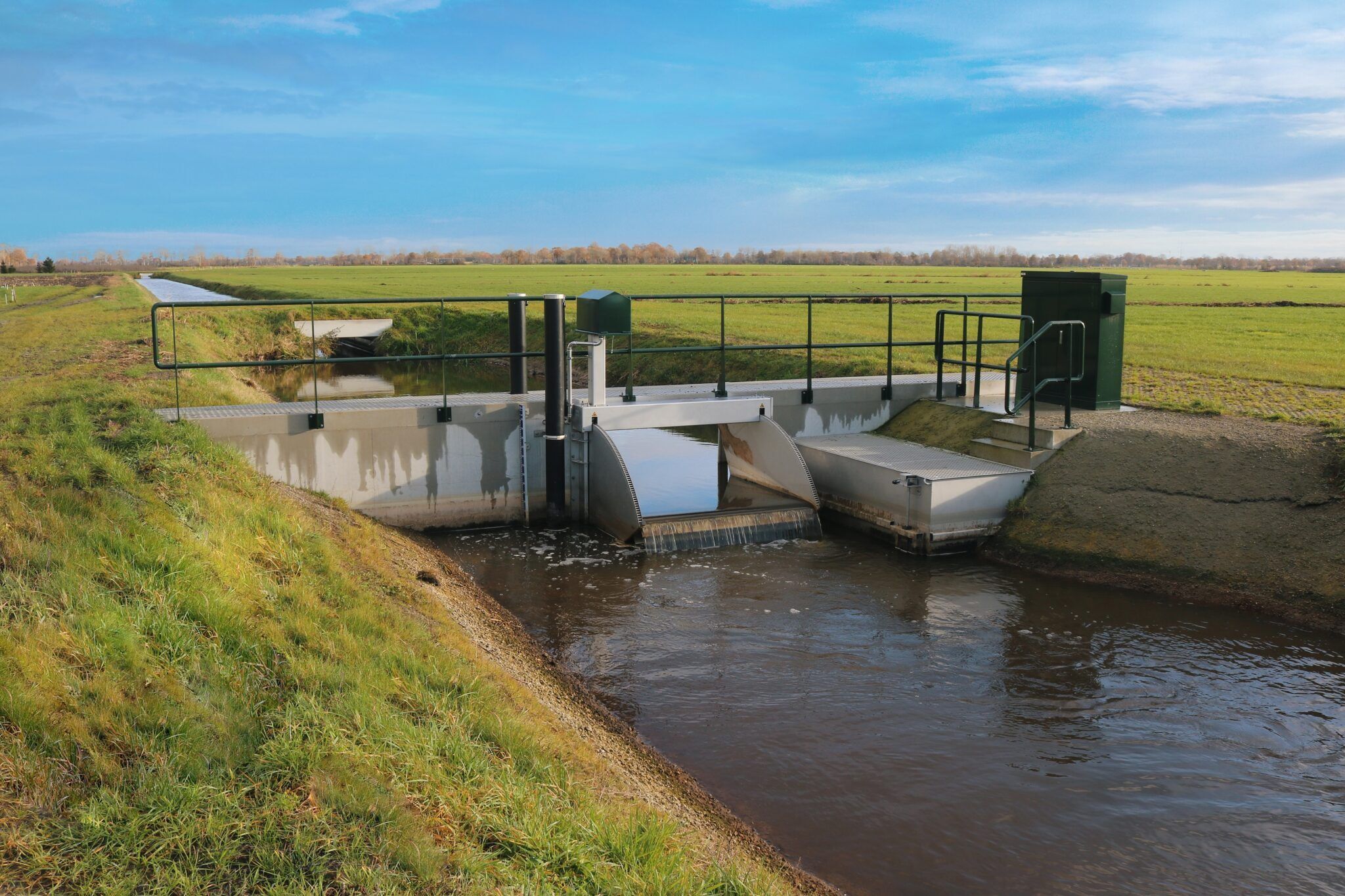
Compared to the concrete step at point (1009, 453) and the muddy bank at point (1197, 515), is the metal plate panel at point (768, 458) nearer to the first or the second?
the concrete step at point (1009, 453)

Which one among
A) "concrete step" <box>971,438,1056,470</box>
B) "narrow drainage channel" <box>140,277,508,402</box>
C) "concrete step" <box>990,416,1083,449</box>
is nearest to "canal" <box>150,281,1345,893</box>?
"concrete step" <box>971,438,1056,470</box>

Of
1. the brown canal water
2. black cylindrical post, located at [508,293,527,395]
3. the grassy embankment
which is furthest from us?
black cylindrical post, located at [508,293,527,395]

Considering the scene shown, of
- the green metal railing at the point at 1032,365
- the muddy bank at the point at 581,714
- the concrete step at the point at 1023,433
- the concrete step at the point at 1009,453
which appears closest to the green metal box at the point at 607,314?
the muddy bank at the point at 581,714

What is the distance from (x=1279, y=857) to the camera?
588 cm

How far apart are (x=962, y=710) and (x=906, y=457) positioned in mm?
6258

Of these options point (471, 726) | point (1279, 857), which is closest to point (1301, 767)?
point (1279, 857)

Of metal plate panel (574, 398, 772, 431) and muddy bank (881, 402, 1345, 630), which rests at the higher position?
metal plate panel (574, 398, 772, 431)

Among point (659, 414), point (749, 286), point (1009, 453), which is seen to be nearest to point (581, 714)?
point (659, 414)

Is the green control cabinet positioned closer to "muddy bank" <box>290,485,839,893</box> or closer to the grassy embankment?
"muddy bank" <box>290,485,839,893</box>

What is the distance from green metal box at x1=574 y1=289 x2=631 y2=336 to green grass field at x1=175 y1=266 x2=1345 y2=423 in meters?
7.95

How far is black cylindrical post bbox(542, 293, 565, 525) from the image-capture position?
1330 cm

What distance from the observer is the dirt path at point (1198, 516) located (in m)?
10.2

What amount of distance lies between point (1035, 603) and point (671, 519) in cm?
428

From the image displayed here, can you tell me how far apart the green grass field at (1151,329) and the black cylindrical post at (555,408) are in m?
8.67
